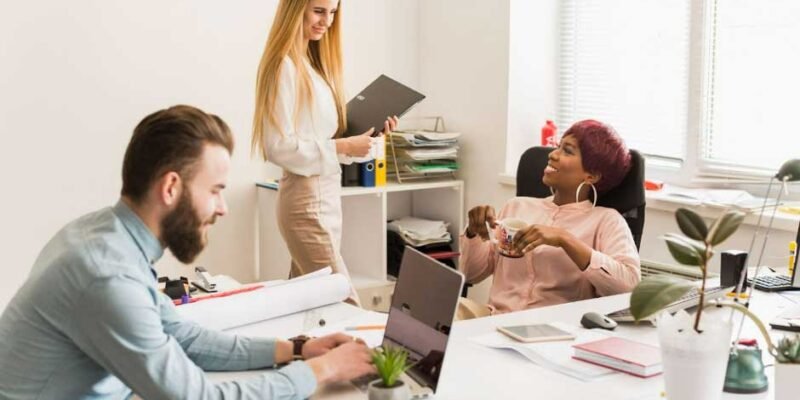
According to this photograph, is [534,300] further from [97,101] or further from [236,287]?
[97,101]

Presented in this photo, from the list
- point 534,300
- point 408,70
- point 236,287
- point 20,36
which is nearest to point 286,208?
point 236,287

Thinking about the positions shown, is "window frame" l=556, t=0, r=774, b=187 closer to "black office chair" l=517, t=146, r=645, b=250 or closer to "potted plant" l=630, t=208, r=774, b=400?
"black office chair" l=517, t=146, r=645, b=250

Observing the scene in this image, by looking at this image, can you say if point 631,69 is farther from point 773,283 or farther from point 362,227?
point 773,283

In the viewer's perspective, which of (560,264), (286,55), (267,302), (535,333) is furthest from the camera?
(286,55)

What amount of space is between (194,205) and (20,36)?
2.20m

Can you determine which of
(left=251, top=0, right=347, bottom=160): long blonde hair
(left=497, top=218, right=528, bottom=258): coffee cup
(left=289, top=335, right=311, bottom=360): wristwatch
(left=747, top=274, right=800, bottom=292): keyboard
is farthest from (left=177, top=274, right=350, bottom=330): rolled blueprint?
(left=747, top=274, right=800, bottom=292): keyboard

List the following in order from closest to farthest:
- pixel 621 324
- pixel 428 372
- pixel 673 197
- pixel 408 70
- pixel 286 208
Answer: pixel 428 372 → pixel 621 324 → pixel 286 208 → pixel 673 197 → pixel 408 70

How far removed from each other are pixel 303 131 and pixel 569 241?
1036 mm

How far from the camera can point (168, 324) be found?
2074 mm

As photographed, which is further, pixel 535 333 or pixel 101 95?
pixel 101 95

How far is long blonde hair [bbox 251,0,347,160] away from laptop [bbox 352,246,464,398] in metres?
1.35

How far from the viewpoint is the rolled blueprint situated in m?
2.38

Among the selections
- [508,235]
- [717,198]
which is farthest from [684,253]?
[717,198]

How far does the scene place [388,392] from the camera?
1801mm
